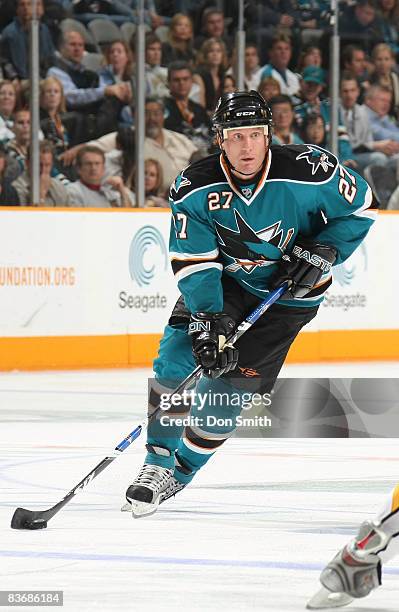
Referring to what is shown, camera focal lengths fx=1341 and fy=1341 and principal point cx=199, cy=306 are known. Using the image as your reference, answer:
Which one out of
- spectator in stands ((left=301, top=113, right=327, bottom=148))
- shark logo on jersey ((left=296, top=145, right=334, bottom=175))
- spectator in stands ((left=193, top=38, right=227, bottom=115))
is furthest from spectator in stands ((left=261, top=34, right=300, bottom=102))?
shark logo on jersey ((left=296, top=145, right=334, bottom=175))

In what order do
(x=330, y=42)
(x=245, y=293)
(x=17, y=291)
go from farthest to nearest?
(x=330, y=42)
(x=17, y=291)
(x=245, y=293)

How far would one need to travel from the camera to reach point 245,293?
3.92 m

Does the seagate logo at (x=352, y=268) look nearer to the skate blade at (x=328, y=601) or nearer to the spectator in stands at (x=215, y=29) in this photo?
the spectator in stands at (x=215, y=29)

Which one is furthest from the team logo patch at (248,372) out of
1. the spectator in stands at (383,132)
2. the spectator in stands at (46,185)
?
the spectator in stands at (383,132)

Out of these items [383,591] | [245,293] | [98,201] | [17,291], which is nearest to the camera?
[383,591]

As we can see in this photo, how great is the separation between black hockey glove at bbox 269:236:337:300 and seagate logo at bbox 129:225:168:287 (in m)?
4.89

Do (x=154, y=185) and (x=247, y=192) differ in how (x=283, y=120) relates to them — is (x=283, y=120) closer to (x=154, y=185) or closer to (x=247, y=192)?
(x=154, y=185)

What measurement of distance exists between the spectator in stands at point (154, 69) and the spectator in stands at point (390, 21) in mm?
2164

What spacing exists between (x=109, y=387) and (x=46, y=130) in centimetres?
218

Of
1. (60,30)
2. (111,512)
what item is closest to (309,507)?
(111,512)

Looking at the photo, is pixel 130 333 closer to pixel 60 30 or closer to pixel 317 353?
pixel 317 353

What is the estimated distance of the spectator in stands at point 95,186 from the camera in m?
8.78

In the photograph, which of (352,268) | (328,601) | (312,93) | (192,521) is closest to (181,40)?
(312,93)

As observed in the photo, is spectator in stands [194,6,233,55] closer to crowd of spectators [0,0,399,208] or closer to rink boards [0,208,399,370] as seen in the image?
crowd of spectators [0,0,399,208]
